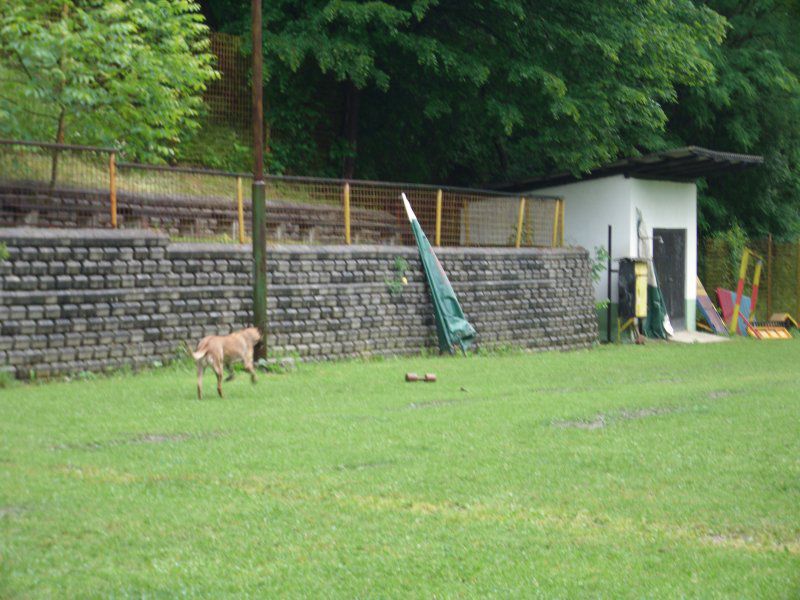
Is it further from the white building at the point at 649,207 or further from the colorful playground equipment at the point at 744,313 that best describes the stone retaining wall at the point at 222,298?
the colorful playground equipment at the point at 744,313

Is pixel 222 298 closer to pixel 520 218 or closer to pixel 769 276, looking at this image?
pixel 520 218

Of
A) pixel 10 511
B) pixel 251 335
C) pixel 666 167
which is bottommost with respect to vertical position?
pixel 10 511

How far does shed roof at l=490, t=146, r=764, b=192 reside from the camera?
2525cm

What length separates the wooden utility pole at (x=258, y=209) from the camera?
53.6 feet

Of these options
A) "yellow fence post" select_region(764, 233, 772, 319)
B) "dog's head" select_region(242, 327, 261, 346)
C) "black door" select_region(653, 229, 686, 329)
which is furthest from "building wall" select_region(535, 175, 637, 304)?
"dog's head" select_region(242, 327, 261, 346)

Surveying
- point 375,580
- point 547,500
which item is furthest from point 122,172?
point 375,580

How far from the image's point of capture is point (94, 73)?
59.1 ft

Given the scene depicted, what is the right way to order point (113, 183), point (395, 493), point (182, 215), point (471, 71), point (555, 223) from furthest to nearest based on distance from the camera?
point (471, 71) < point (555, 223) < point (182, 215) < point (113, 183) < point (395, 493)

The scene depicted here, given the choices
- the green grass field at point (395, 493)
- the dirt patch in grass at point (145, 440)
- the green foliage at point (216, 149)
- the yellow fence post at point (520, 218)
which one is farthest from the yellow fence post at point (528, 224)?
the dirt patch in grass at point (145, 440)

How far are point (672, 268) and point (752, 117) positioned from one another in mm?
7477

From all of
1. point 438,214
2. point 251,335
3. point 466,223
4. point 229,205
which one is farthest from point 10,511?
point 466,223

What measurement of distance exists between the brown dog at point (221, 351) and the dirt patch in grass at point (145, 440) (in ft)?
7.04

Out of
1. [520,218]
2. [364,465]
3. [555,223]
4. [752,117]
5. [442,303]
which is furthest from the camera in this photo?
[752,117]

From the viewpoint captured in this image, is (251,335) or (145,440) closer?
(145,440)
